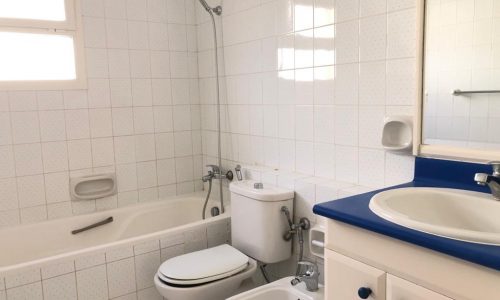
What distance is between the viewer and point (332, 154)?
1.98 metres

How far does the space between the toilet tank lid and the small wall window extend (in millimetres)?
1260

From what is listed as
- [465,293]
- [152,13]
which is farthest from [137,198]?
[465,293]

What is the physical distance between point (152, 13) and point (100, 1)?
0.36 m

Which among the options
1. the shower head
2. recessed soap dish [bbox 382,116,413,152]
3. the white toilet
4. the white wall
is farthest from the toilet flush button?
the shower head

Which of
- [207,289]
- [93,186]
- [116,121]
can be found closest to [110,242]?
[93,186]

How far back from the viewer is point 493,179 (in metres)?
1.26

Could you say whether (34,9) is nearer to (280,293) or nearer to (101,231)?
(101,231)

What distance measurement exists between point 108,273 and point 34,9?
1654mm

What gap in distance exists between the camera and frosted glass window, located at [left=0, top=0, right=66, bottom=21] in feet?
7.70

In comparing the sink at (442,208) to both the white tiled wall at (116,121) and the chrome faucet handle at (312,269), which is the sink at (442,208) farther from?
the white tiled wall at (116,121)

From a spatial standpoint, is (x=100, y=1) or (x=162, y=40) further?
(x=162, y=40)

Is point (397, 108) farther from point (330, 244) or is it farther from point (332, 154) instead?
point (330, 244)

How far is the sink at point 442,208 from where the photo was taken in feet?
4.08

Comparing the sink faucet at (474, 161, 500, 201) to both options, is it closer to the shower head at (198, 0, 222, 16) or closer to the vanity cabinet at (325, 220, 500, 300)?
the vanity cabinet at (325, 220, 500, 300)
